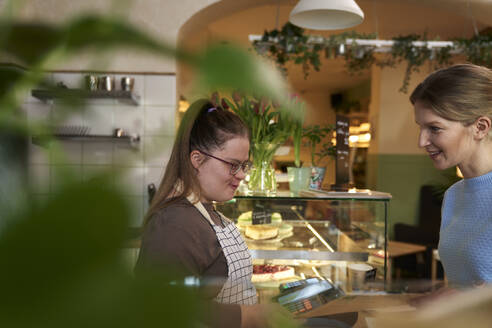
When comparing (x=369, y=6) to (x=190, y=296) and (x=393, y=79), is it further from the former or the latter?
(x=190, y=296)

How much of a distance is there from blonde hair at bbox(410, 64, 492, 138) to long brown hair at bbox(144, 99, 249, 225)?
0.75 m

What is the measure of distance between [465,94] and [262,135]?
3.40 ft

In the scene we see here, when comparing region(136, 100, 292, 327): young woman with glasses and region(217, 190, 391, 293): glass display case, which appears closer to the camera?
region(136, 100, 292, 327): young woman with glasses

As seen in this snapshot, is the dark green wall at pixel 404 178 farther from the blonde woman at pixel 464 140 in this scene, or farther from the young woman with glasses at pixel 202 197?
the young woman with glasses at pixel 202 197

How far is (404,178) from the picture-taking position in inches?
254

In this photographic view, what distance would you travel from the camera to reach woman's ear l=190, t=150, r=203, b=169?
139cm

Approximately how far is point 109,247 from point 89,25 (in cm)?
8

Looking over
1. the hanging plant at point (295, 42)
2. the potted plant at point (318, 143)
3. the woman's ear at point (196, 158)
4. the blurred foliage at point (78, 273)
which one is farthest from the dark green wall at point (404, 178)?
the blurred foliage at point (78, 273)

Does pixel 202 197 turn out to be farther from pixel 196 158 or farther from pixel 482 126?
pixel 482 126

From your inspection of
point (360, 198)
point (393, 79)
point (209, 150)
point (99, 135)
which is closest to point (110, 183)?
point (209, 150)

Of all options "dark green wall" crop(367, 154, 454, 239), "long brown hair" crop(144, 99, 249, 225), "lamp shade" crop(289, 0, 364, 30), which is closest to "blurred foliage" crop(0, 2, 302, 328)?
"long brown hair" crop(144, 99, 249, 225)

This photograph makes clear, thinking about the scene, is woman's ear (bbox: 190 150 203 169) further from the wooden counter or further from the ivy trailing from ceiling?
the ivy trailing from ceiling

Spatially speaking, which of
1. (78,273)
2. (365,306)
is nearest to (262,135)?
(365,306)

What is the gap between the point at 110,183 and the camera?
0.12 metres
